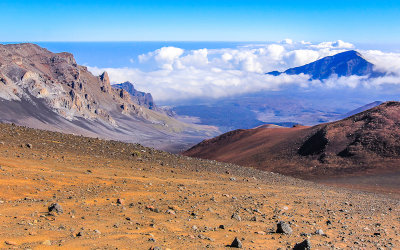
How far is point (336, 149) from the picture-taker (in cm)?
4188

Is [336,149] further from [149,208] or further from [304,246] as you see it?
[304,246]

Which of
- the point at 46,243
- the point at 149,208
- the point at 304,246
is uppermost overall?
the point at 46,243

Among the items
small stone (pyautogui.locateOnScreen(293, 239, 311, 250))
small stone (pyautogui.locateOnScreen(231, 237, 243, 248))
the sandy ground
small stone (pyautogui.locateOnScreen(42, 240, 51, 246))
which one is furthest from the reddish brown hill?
small stone (pyautogui.locateOnScreen(42, 240, 51, 246))

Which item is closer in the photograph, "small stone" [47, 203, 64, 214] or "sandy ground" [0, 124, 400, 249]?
"sandy ground" [0, 124, 400, 249]

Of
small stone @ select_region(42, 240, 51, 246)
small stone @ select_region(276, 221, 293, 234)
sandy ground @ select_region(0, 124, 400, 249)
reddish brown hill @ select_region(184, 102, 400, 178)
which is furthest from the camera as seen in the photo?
reddish brown hill @ select_region(184, 102, 400, 178)

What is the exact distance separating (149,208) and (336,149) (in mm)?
34136

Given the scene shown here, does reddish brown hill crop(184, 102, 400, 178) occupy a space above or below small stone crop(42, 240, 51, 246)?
below

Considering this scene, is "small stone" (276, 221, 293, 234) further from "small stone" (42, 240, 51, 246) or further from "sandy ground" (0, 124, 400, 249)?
"small stone" (42, 240, 51, 246)

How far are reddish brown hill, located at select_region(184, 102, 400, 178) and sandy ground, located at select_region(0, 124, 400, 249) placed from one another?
19.1 meters

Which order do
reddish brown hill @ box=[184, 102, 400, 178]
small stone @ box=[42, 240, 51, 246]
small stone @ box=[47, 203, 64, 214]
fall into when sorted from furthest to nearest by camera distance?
reddish brown hill @ box=[184, 102, 400, 178] → small stone @ box=[47, 203, 64, 214] → small stone @ box=[42, 240, 51, 246]

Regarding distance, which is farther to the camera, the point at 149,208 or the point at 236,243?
the point at 149,208

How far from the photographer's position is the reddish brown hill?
3759cm

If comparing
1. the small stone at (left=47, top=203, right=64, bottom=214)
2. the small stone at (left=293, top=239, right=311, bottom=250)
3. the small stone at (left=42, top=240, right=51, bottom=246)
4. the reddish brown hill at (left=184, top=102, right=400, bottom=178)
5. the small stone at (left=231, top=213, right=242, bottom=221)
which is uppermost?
the small stone at (left=47, top=203, right=64, bottom=214)

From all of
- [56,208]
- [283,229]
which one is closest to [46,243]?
[56,208]
